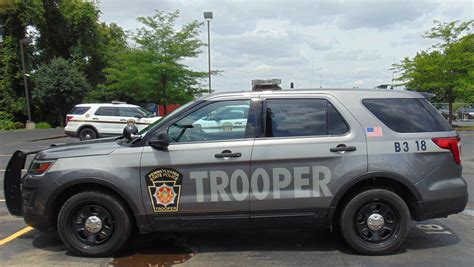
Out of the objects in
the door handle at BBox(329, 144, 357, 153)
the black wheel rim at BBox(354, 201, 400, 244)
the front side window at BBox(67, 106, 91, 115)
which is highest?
the front side window at BBox(67, 106, 91, 115)

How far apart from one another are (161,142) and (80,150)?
37.9 inches

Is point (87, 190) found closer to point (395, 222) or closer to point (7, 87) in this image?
point (395, 222)

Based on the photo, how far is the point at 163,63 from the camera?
2612cm

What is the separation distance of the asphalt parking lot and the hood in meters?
1.12

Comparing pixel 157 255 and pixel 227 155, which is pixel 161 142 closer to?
pixel 227 155

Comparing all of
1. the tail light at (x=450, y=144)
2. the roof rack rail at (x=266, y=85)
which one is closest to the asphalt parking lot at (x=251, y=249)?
the tail light at (x=450, y=144)

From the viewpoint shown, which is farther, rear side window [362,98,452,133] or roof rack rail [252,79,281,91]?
roof rack rail [252,79,281,91]

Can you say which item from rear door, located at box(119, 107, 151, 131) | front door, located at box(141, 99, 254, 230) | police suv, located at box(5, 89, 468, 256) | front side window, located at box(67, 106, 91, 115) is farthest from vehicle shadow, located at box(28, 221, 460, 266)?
front side window, located at box(67, 106, 91, 115)

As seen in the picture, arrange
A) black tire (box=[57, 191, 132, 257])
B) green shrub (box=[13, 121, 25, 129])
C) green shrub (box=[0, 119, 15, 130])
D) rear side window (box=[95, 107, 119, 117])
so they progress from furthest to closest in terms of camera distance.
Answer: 1. green shrub (box=[13, 121, 25, 129])
2. green shrub (box=[0, 119, 15, 130])
3. rear side window (box=[95, 107, 119, 117])
4. black tire (box=[57, 191, 132, 257])

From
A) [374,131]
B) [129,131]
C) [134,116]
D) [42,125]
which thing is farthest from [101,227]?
[42,125]

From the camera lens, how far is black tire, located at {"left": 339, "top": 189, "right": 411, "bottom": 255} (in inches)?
195

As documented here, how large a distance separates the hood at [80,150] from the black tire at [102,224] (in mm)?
431

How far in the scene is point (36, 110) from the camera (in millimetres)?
39750

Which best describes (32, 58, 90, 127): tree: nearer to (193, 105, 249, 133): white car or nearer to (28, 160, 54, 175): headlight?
(28, 160, 54, 175): headlight
